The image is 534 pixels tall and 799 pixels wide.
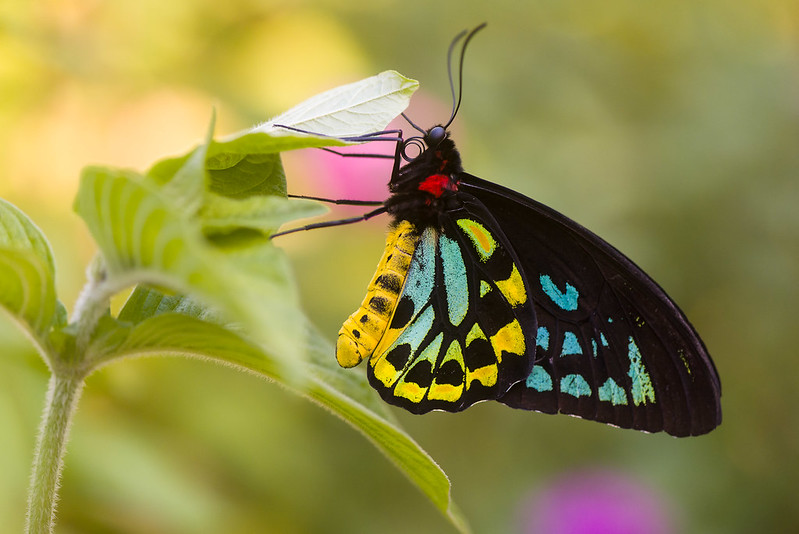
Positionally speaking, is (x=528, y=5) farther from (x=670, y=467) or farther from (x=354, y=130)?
(x=354, y=130)

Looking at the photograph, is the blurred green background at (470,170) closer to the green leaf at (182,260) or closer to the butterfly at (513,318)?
the butterfly at (513,318)

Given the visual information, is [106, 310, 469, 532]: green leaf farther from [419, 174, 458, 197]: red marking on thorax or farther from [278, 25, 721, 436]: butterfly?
[419, 174, 458, 197]: red marking on thorax

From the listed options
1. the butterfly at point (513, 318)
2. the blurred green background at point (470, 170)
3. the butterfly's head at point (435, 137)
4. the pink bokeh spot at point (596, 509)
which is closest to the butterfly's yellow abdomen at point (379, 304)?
the butterfly at point (513, 318)

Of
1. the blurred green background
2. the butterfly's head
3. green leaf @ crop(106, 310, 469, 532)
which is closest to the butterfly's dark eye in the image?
the butterfly's head

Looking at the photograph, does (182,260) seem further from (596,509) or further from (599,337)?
(596,509)

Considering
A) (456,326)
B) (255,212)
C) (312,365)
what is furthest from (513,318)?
(255,212)

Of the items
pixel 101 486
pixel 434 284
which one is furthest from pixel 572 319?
pixel 101 486
